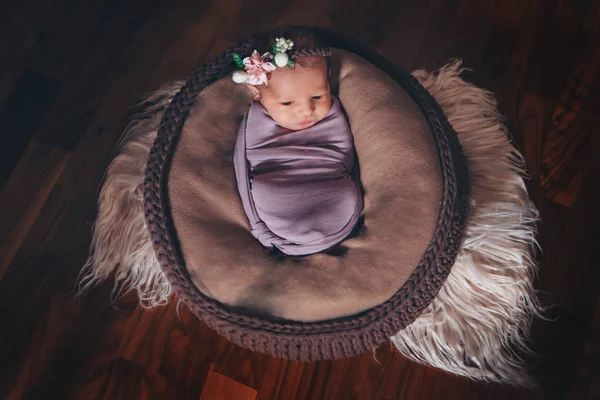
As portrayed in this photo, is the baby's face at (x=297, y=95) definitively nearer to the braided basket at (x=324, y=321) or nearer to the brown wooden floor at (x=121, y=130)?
the braided basket at (x=324, y=321)

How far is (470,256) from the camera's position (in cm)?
109

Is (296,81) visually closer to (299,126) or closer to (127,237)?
(299,126)

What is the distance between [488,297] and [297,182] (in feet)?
1.71

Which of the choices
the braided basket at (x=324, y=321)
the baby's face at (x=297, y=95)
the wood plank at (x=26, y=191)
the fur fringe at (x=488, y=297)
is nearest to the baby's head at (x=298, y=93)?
the baby's face at (x=297, y=95)

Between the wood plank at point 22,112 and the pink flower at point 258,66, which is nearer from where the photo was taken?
the pink flower at point 258,66

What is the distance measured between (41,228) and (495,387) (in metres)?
1.22

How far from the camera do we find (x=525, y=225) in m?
1.16

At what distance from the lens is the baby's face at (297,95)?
1.00m

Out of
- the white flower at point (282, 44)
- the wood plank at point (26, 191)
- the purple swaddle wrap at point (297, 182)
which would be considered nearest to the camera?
the white flower at point (282, 44)

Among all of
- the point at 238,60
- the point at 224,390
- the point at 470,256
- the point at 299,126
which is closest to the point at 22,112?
the point at 238,60

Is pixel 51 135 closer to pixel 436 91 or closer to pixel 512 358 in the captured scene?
pixel 436 91

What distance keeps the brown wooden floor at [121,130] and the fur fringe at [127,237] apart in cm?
4

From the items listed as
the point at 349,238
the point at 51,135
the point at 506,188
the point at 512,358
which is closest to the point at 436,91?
the point at 506,188

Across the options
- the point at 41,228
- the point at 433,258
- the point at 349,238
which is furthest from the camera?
the point at 41,228
